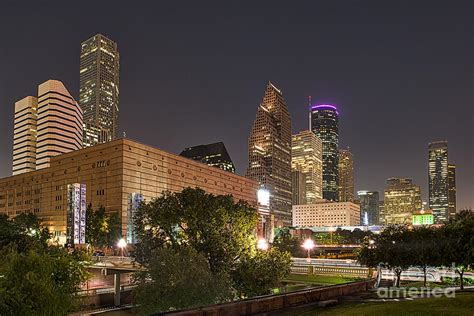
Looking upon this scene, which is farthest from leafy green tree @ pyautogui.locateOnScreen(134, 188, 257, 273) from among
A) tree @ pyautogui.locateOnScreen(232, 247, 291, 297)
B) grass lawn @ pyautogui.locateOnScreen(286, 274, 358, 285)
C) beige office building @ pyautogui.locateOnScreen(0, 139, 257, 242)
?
beige office building @ pyautogui.locateOnScreen(0, 139, 257, 242)

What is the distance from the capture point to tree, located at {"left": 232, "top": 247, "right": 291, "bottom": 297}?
143 feet

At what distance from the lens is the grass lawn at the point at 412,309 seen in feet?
78.4

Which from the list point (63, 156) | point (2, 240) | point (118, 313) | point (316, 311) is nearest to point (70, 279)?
point (316, 311)

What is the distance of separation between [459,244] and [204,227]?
73.6 feet

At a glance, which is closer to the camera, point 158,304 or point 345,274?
point 158,304

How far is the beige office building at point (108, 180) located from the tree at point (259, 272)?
8097cm

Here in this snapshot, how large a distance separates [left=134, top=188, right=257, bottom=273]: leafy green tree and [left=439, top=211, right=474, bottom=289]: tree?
17546 mm

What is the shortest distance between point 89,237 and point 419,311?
112511mm

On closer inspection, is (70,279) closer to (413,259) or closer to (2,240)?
(413,259)

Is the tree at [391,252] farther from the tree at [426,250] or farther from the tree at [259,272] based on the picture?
the tree at [259,272]

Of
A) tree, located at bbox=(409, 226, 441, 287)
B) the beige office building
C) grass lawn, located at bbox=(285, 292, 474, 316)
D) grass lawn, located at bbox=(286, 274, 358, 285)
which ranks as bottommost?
grass lawn, located at bbox=(286, 274, 358, 285)

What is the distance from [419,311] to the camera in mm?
24172

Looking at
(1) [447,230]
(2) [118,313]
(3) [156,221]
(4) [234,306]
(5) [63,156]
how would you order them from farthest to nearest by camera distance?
(5) [63,156] < (2) [118,313] < (3) [156,221] < (1) [447,230] < (4) [234,306]

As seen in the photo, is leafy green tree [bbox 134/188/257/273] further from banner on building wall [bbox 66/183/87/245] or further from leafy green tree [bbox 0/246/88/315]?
banner on building wall [bbox 66/183/87/245]
